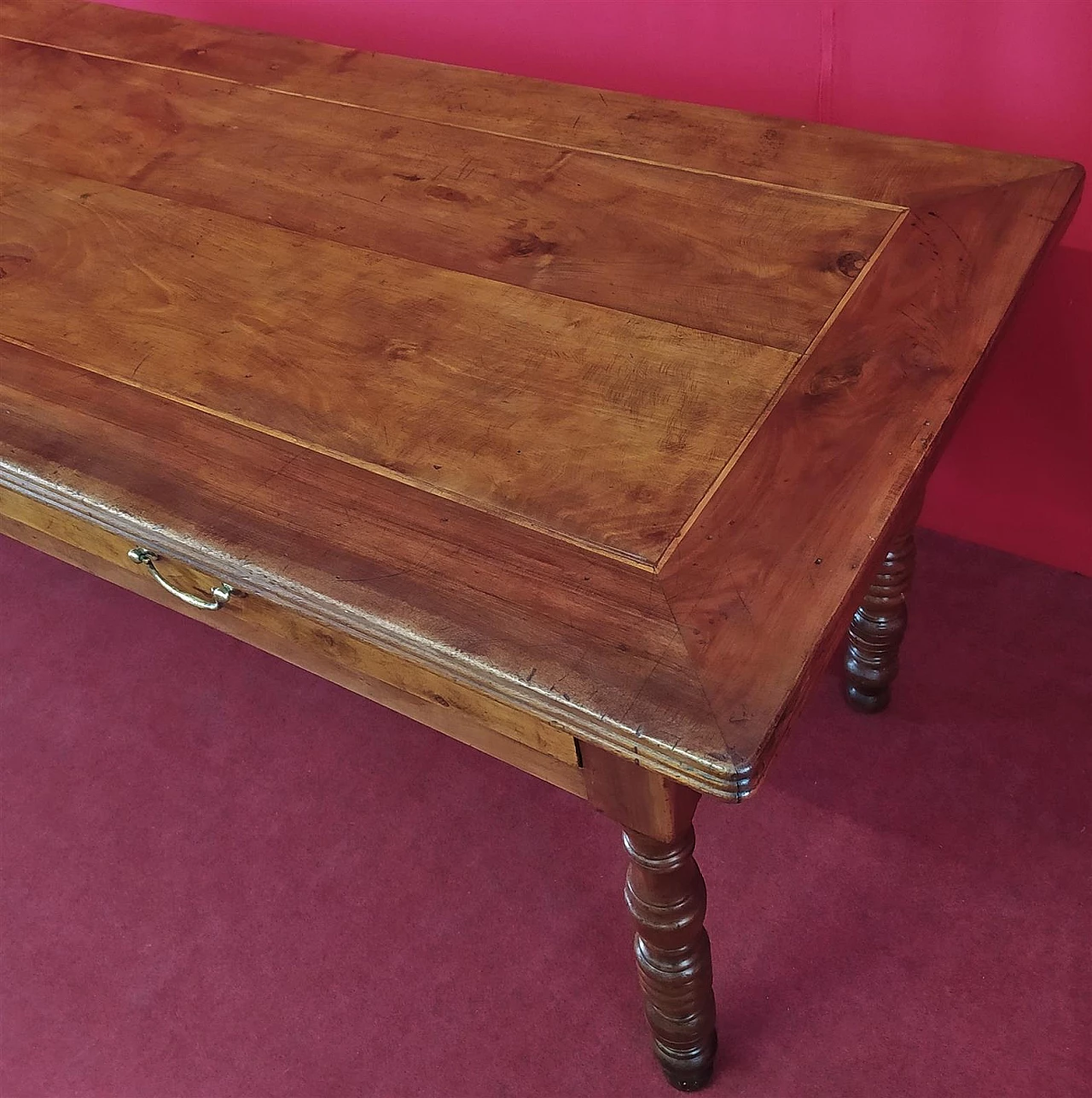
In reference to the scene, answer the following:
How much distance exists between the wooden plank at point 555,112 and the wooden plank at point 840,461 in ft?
0.27

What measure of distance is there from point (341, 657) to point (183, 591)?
18 centimetres

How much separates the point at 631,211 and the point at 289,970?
94cm

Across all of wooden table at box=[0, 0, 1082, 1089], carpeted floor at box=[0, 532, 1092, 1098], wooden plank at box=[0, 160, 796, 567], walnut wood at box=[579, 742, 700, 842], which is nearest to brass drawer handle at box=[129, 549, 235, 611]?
wooden table at box=[0, 0, 1082, 1089]

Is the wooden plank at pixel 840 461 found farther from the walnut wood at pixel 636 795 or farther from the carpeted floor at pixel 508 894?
the carpeted floor at pixel 508 894

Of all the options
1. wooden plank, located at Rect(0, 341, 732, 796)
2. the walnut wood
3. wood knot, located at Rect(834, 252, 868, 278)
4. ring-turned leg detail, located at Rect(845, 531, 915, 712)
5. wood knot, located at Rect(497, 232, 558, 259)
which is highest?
wood knot, located at Rect(497, 232, 558, 259)

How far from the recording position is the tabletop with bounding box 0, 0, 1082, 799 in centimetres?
83

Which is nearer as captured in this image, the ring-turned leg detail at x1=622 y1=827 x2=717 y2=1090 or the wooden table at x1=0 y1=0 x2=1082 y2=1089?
the wooden table at x1=0 y1=0 x2=1082 y2=1089

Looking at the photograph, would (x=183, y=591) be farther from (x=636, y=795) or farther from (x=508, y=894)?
(x=508, y=894)

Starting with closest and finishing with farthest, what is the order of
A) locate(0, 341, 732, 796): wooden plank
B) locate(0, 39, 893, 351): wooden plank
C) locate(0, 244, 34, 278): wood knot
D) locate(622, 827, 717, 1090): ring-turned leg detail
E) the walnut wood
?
1. locate(0, 341, 732, 796): wooden plank
2. the walnut wood
3. locate(622, 827, 717, 1090): ring-turned leg detail
4. locate(0, 39, 893, 351): wooden plank
5. locate(0, 244, 34, 278): wood knot

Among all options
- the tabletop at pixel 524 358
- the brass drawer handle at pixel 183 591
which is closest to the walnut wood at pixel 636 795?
the tabletop at pixel 524 358

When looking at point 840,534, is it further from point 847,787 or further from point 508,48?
point 508,48

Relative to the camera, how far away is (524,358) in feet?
3.44

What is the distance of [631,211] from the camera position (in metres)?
1.20

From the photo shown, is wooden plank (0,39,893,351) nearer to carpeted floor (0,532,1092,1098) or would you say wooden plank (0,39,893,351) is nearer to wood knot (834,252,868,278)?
wood knot (834,252,868,278)
